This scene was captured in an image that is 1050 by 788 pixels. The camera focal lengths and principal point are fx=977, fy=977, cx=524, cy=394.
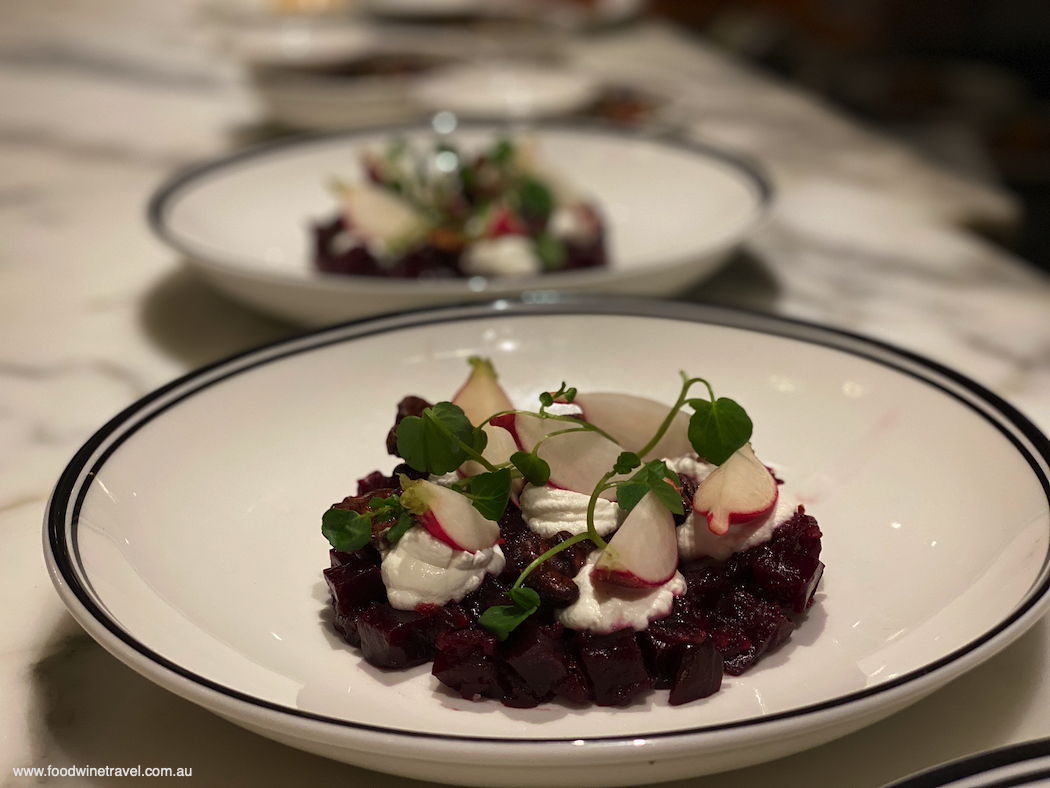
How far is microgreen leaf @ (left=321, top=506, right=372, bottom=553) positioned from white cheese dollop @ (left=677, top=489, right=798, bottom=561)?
32 centimetres

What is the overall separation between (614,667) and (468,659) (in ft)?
0.45

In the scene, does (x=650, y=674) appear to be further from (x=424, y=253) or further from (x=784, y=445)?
(x=424, y=253)

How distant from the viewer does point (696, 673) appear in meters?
0.89

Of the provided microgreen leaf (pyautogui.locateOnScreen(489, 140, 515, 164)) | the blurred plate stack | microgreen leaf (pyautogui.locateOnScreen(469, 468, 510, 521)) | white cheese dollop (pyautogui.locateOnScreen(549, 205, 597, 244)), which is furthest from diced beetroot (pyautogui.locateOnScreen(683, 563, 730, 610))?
the blurred plate stack

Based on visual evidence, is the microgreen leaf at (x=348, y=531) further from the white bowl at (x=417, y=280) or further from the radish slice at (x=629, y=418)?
the white bowl at (x=417, y=280)

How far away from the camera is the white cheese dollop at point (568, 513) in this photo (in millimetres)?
1002

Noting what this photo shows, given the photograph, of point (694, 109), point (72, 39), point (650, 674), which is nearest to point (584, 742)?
point (650, 674)

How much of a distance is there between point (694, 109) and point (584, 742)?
3.16 meters

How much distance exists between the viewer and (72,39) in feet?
13.7

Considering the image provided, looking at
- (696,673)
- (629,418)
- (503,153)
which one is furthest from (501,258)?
(696,673)

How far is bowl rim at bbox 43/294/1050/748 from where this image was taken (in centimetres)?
76

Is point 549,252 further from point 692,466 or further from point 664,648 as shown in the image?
point 664,648

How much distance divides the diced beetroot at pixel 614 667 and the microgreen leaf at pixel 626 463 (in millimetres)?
169

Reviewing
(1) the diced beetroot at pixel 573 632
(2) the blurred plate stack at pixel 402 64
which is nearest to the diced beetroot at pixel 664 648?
(1) the diced beetroot at pixel 573 632
